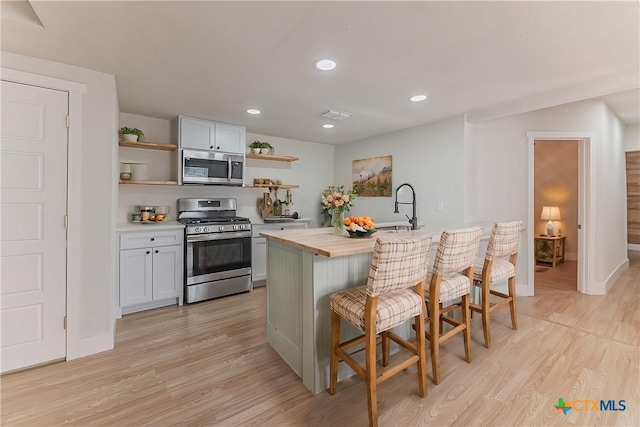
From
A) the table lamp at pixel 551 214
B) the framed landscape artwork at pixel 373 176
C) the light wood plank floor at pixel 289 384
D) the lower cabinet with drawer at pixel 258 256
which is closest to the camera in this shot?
the light wood plank floor at pixel 289 384

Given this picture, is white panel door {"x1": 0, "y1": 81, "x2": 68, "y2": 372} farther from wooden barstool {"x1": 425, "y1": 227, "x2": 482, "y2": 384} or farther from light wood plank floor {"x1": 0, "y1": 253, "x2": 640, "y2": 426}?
wooden barstool {"x1": 425, "y1": 227, "x2": 482, "y2": 384}

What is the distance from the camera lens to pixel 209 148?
390cm

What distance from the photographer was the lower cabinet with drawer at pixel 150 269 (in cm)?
315

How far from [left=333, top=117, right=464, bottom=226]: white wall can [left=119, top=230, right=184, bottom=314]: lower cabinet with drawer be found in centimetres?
315

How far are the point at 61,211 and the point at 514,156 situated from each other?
493 centimetres

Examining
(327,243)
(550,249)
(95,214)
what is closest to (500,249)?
(327,243)

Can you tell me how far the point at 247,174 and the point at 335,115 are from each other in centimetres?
183

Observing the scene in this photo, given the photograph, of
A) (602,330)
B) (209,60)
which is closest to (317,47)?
(209,60)

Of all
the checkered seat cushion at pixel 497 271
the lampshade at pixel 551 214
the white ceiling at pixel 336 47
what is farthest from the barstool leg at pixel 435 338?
the lampshade at pixel 551 214

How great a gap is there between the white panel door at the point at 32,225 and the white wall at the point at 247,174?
1.46 metres

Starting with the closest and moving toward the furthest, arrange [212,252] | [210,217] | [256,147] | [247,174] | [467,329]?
[467,329]
[212,252]
[210,217]
[256,147]
[247,174]

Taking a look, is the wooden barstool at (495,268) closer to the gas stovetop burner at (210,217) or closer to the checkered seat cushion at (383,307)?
the checkered seat cushion at (383,307)

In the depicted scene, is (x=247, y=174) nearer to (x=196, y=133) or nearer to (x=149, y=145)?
(x=196, y=133)

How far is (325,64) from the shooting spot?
7.46ft
